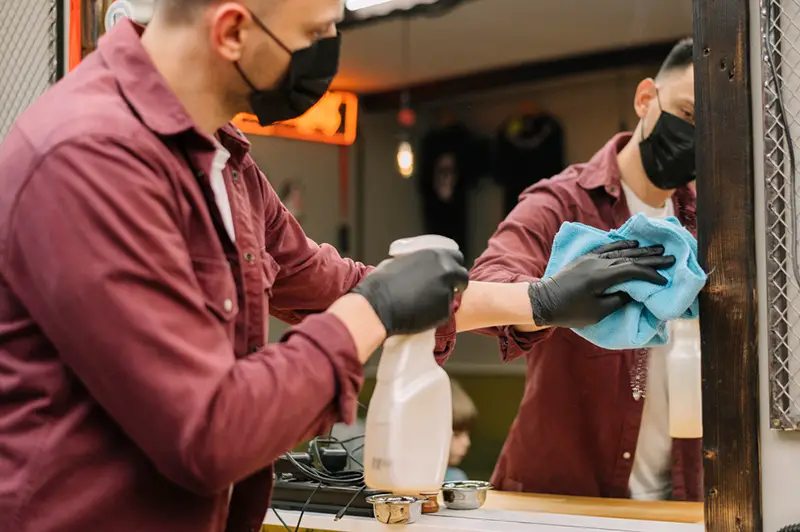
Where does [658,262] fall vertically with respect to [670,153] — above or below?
below

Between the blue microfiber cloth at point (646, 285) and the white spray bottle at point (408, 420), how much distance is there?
52cm

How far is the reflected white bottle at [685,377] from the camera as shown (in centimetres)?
199

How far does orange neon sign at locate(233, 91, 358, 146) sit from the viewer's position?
420cm

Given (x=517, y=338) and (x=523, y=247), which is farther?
(x=523, y=247)

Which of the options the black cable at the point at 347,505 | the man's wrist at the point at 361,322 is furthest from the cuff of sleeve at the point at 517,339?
the man's wrist at the point at 361,322

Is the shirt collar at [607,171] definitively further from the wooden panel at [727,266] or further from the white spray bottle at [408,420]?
the white spray bottle at [408,420]

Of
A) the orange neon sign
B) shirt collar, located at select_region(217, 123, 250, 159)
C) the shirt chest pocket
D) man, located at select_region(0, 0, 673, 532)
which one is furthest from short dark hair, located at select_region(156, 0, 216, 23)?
the orange neon sign

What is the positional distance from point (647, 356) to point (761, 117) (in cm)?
103

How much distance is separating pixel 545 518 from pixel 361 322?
957 mm

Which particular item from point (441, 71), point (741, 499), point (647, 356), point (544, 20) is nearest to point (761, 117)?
point (741, 499)

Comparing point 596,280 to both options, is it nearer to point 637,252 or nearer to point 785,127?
point 637,252

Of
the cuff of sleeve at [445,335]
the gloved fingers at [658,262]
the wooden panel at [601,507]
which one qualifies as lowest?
the wooden panel at [601,507]

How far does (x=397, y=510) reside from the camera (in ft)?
5.82

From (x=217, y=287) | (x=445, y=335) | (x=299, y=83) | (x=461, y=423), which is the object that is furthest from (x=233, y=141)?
(x=461, y=423)
